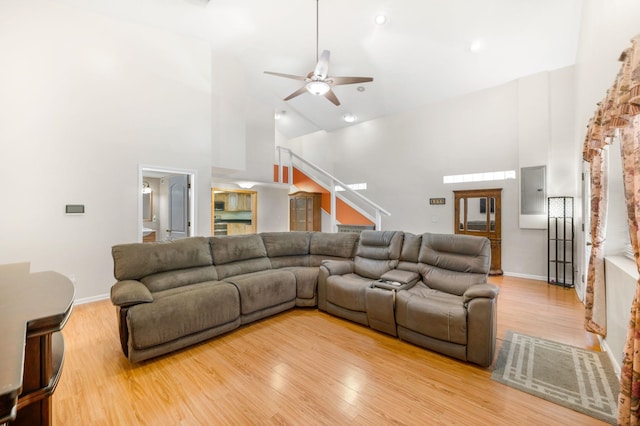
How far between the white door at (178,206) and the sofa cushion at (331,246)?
2.54 metres

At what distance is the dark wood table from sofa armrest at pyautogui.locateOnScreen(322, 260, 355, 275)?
2773mm

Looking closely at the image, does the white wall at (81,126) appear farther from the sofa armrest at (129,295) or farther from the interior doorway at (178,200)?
the sofa armrest at (129,295)

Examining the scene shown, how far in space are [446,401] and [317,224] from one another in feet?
20.0

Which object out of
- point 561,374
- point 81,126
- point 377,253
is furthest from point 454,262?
point 81,126

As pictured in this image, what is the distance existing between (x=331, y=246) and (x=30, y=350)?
11.3 feet

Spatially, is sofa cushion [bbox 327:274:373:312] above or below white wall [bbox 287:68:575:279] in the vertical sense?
below

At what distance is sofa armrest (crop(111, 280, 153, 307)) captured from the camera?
232cm

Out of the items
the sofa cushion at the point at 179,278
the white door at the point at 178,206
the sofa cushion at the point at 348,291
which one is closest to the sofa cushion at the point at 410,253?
the sofa cushion at the point at 348,291

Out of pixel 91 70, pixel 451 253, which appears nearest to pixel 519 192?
pixel 451 253

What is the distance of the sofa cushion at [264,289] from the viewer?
3047mm

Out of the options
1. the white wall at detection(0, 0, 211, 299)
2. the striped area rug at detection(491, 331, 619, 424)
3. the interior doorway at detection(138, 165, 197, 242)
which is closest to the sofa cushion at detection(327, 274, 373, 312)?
the striped area rug at detection(491, 331, 619, 424)

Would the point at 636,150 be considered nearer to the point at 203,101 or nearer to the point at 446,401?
the point at 446,401

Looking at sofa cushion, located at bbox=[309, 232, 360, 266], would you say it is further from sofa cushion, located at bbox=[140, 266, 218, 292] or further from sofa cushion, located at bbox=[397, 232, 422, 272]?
sofa cushion, located at bbox=[140, 266, 218, 292]

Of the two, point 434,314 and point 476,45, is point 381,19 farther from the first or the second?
point 434,314
